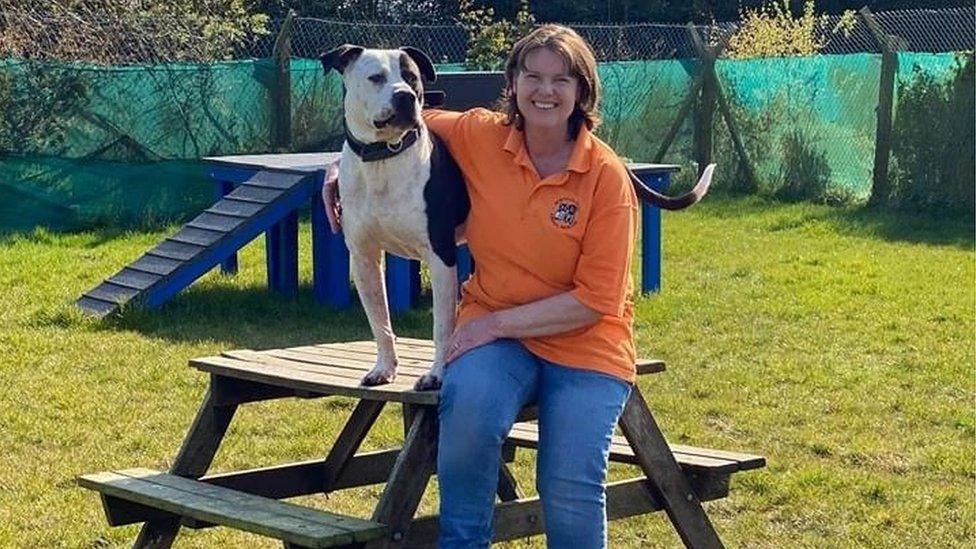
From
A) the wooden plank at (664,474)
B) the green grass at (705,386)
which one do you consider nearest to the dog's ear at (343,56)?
the wooden plank at (664,474)

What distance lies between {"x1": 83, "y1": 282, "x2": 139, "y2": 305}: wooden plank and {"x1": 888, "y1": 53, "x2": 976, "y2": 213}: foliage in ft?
27.1

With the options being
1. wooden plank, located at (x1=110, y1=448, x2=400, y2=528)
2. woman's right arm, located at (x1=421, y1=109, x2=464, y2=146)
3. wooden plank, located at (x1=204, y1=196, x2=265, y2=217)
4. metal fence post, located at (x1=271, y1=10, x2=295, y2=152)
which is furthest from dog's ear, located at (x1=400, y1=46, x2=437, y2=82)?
metal fence post, located at (x1=271, y1=10, x2=295, y2=152)

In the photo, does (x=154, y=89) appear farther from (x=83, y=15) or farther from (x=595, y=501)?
(x=595, y=501)

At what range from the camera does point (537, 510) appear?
454 centimetres

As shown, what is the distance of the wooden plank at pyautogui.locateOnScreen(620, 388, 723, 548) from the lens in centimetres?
439

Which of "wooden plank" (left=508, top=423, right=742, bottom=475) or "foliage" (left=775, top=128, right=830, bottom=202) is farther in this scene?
"foliage" (left=775, top=128, right=830, bottom=202)

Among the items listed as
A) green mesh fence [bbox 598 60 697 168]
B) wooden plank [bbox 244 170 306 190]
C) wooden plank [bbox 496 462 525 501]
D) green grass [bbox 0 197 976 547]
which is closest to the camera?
wooden plank [bbox 496 462 525 501]

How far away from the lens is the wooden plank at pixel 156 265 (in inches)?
365

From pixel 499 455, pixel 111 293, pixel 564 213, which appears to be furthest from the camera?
pixel 111 293

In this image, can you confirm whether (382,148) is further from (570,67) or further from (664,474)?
(664,474)

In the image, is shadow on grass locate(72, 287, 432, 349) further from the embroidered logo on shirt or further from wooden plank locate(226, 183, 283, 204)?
the embroidered logo on shirt

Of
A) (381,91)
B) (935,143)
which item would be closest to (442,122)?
(381,91)

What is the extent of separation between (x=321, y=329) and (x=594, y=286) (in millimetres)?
5176

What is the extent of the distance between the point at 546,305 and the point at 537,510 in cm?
76
